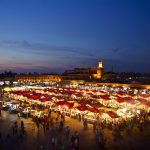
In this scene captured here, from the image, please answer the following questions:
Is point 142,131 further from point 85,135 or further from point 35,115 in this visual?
point 35,115

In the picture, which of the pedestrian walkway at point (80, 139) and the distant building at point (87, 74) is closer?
the pedestrian walkway at point (80, 139)

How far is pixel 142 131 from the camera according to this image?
23.5 meters

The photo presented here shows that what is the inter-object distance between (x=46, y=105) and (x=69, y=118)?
680cm

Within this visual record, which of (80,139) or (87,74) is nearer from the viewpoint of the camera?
(80,139)

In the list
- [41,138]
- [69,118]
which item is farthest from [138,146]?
[69,118]

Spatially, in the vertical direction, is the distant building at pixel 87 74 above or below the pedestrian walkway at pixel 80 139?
above

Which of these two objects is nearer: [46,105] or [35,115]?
[35,115]

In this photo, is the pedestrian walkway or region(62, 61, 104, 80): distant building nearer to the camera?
the pedestrian walkway

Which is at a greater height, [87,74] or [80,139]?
[87,74]

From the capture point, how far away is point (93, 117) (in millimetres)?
26938

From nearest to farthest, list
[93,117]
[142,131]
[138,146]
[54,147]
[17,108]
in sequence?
[54,147] < [138,146] < [142,131] < [93,117] < [17,108]

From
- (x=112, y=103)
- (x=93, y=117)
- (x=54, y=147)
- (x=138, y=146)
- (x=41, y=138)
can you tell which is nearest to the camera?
(x=54, y=147)

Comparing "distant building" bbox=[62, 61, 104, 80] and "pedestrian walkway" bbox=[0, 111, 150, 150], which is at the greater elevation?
"distant building" bbox=[62, 61, 104, 80]

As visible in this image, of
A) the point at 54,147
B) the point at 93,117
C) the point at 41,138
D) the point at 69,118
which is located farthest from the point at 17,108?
the point at 54,147
